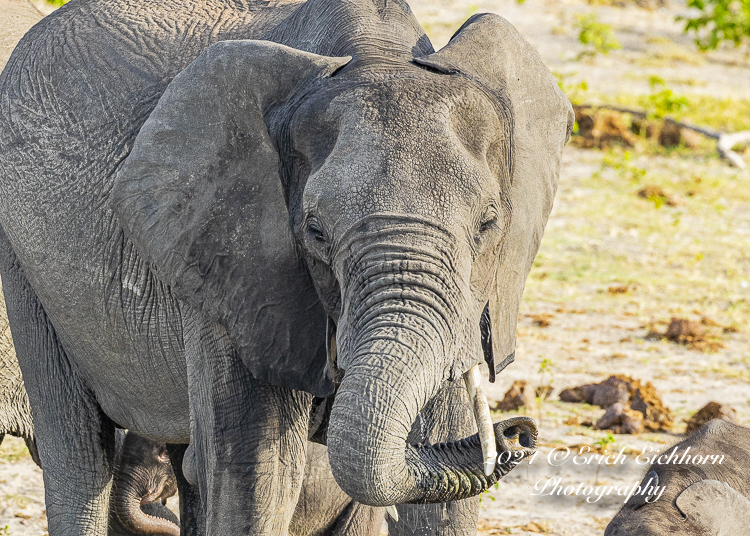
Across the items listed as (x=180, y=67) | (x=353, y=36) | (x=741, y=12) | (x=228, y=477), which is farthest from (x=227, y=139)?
(x=741, y=12)

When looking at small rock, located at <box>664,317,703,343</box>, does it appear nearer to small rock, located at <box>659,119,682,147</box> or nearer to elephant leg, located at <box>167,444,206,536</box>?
elephant leg, located at <box>167,444,206,536</box>

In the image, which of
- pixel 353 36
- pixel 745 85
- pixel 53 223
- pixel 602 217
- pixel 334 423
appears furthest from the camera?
pixel 745 85

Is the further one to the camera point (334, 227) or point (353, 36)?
point (353, 36)

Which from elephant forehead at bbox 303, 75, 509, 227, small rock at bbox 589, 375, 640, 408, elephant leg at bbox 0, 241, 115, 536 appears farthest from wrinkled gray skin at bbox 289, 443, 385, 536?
small rock at bbox 589, 375, 640, 408

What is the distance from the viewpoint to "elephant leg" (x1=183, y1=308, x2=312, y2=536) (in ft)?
10.3

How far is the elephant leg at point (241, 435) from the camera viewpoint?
10.3 feet

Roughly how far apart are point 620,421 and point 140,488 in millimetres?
2525

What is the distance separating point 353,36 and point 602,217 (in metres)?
7.67

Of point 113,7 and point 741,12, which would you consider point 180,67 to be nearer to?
point 113,7

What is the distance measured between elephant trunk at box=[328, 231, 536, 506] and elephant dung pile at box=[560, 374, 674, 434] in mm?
3435

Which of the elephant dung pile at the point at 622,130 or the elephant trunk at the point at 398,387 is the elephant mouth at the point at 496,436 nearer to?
the elephant trunk at the point at 398,387

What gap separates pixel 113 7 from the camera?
12.9 feet

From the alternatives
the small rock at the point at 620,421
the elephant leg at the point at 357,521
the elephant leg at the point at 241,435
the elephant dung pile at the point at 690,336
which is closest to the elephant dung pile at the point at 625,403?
the small rock at the point at 620,421

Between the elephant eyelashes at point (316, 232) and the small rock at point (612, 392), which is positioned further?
the small rock at point (612, 392)
